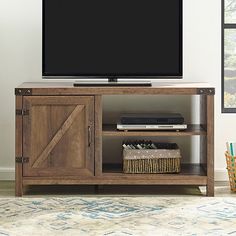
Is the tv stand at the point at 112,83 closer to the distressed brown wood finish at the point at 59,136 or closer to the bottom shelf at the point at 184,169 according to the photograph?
the distressed brown wood finish at the point at 59,136

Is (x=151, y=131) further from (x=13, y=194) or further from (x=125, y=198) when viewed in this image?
(x=13, y=194)

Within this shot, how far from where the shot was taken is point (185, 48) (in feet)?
17.0

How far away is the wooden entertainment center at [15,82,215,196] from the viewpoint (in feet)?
15.3

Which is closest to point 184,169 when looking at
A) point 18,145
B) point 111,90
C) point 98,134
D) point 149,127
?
point 149,127

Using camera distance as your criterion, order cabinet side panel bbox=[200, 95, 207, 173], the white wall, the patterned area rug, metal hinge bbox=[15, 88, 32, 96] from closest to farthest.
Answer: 1. the patterned area rug
2. metal hinge bbox=[15, 88, 32, 96]
3. cabinet side panel bbox=[200, 95, 207, 173]
4. the white wall

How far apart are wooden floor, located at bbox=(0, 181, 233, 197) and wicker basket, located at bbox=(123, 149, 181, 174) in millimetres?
173

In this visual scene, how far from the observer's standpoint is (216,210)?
Result: 14.1ft

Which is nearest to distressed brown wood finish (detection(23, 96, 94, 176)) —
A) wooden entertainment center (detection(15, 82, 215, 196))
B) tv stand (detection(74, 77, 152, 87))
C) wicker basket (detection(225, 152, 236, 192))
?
wooden entertainment center (detection(15, 82, 215, 196))

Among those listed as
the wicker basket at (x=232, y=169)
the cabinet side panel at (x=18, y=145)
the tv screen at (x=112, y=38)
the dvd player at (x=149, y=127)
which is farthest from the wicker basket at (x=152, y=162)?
the cabinet side panel at (x=18, y=145)

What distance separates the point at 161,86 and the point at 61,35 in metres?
0.76

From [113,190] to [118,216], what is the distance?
2.60 feet

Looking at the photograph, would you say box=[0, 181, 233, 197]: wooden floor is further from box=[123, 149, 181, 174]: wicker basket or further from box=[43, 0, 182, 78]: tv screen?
box=[43, 0, 182, 78]: tv screen

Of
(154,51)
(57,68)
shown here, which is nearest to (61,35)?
(57,68)

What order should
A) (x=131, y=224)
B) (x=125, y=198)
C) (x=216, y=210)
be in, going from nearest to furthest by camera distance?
(x=131, y=224)
(x=216, y=210)
(x=125, y=198)
